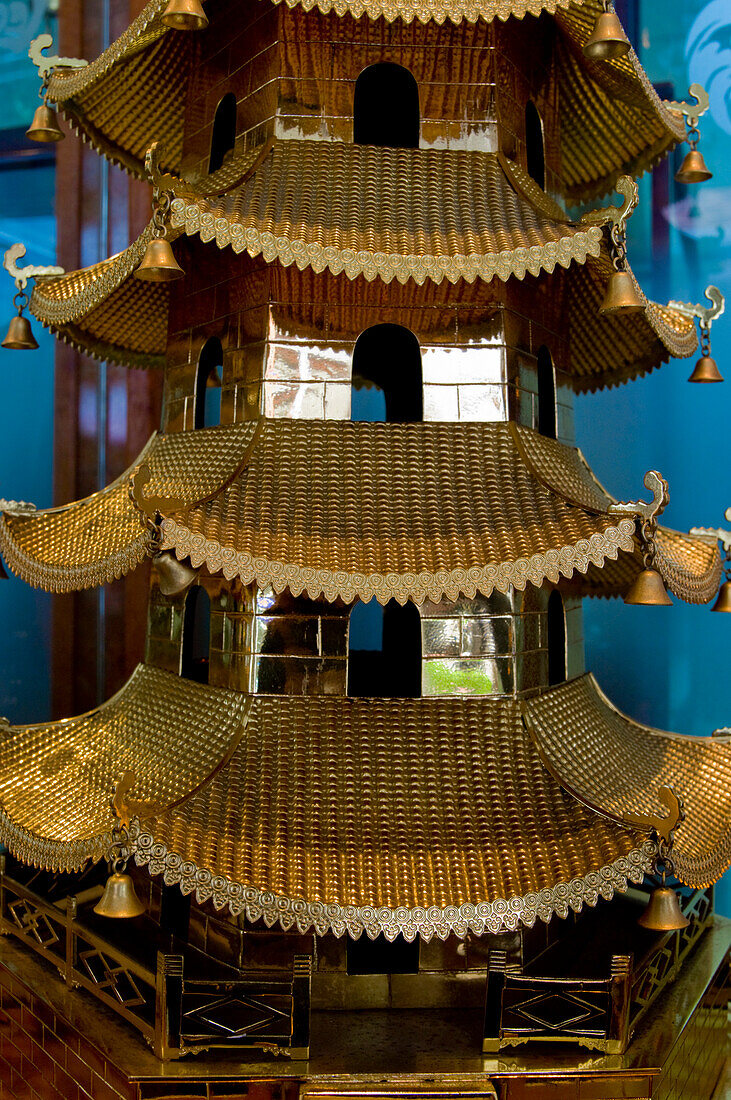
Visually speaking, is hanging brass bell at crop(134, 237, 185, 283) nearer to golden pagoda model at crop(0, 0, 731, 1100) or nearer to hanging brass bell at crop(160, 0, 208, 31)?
golden pagoda model at crop(0, 0, 731, 1100)

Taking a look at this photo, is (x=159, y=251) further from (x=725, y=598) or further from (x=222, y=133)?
(x=725, y=598)

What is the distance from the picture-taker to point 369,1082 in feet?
22.0

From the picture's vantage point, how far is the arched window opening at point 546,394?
9266 mm

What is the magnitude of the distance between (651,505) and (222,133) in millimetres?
5455

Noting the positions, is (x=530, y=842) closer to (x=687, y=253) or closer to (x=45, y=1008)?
(x=45, y=1008)

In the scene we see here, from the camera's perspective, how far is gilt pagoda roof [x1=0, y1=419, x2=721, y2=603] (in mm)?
6906

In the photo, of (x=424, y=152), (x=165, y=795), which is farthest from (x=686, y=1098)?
(x=424, y=152)

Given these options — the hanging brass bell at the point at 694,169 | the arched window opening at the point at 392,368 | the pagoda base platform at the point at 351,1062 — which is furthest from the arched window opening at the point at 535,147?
the pagoda base platform at the point at 351,1062

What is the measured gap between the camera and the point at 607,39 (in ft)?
24.5

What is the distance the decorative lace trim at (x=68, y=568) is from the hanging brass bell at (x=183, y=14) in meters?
3.77

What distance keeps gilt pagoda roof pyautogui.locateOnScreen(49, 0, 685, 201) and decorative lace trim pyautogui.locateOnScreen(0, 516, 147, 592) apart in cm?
419

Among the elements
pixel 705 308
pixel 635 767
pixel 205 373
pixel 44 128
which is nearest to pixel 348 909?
pixel 635 767

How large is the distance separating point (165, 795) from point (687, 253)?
10.1 m

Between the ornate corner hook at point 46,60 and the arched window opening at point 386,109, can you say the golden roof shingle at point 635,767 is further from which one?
the ornate corner hook at point 46,60
